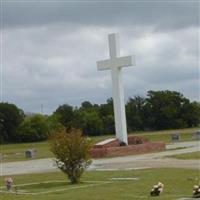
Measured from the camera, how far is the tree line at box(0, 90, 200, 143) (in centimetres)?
9019

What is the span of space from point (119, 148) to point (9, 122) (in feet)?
204

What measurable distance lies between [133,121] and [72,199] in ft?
274

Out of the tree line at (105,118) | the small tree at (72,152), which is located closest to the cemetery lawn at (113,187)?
the small tree at (72,152)

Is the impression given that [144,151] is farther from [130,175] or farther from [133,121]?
[133,121]

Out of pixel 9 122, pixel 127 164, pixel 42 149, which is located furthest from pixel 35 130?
pixel 127 164

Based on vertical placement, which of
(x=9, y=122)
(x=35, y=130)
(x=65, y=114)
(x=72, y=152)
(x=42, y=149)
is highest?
(x=65, y=114)

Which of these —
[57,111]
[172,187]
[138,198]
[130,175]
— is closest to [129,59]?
[130,175]

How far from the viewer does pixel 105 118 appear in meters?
92.3

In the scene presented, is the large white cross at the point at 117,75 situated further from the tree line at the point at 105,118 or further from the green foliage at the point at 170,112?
the green foliage at the point at 170,112

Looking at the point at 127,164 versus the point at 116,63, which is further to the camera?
the point at 116,63

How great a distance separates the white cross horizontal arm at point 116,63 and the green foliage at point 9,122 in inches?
2299

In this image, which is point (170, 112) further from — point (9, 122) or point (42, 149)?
point (42, 149)

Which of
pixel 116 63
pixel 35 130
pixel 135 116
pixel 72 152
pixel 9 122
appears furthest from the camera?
pixel 135 116

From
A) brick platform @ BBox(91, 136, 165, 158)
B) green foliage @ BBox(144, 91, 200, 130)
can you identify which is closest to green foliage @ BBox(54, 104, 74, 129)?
green foliage @ BBox(144, 91, 200, 130)
